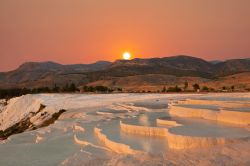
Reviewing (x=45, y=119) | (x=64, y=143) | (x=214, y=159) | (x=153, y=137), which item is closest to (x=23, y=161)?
(x=64, y=143)

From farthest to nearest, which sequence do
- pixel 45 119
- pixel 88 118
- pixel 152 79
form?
pixel 152 79 → pixel 45 119 → pixel 88 118

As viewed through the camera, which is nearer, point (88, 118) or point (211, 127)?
point (211, 127)

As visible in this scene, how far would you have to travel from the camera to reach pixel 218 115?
44.7 ft

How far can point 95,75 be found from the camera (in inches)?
5197

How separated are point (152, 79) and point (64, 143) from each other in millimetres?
87503

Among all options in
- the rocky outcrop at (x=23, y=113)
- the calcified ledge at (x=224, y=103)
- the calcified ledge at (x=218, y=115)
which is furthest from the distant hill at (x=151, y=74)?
the calcified ledge at (x=218, y=115)

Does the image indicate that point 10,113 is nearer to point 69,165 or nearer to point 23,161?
point 23,161

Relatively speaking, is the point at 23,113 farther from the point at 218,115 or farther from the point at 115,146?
the point at 115,146

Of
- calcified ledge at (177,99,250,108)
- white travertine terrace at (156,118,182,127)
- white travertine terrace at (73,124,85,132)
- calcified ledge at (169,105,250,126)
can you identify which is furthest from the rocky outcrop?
white travertine terrace at (156,118,182,127)

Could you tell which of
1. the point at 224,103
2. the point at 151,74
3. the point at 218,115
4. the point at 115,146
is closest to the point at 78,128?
the point at 115,146

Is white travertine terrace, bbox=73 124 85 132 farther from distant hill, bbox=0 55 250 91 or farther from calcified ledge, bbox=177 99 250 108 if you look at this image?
distant hill, bbox=0 55 250 91

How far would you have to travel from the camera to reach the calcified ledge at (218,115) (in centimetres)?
1243

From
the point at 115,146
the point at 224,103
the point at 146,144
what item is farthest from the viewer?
the point at 224,103

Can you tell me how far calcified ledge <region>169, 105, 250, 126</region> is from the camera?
1243cm
